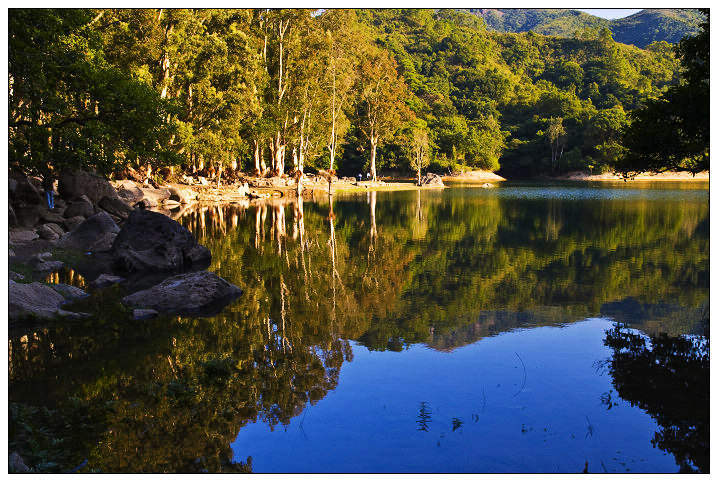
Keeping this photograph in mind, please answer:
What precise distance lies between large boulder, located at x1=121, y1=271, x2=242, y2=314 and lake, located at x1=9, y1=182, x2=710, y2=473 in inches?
17.6

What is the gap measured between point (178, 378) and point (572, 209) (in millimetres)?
34518

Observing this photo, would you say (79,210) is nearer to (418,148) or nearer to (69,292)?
(69,292)

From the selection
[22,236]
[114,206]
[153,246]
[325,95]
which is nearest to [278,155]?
[325,95]

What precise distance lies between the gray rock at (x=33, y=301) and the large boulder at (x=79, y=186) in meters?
18.6

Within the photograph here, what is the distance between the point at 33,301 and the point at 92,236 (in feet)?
28.2

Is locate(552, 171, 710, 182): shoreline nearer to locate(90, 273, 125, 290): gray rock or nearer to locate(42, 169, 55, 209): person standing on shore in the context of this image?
locate(42, 169, 55, 209): person standing on shore

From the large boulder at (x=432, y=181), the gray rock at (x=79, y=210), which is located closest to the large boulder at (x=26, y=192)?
the gray rock at (x=79, y=210)

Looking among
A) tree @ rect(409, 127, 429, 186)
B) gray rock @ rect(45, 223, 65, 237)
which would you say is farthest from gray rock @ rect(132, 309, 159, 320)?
tree @ rect(409, 127, 429, 186)

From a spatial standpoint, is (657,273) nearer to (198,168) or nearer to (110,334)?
(110,334)

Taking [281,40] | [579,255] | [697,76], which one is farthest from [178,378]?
[281,40]

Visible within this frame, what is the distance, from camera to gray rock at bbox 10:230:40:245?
18591mm

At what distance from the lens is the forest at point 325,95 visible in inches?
617

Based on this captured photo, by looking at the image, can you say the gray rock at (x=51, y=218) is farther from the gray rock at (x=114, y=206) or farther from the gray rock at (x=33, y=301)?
the gray rock at (x=33, y=301)

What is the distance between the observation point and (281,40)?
170 ft
